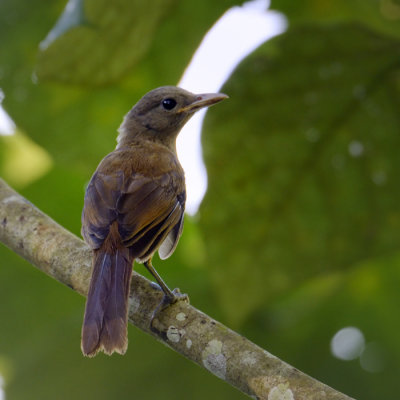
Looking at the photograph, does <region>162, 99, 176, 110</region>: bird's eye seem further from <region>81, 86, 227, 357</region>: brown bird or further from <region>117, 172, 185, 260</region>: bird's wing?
<region>117, 172, 185, 260</region>: bird's wing

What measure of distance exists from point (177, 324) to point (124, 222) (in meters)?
0.72

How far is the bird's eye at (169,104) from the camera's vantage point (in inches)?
185

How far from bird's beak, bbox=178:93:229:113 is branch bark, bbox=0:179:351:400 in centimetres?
106

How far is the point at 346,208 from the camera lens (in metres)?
3.71

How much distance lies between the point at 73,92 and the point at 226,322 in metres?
1.30

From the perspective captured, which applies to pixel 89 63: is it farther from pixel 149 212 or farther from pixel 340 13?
pixel 340 13

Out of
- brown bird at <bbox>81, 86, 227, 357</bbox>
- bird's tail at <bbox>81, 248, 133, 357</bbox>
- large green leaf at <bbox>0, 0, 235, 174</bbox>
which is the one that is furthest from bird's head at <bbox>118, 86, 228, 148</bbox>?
bird's tail at <bbox>81, 248, 133, 357</bbox>

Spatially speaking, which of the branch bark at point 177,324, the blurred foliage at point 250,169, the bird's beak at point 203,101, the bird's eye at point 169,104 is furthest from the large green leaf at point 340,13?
the branch bark at point 177,324

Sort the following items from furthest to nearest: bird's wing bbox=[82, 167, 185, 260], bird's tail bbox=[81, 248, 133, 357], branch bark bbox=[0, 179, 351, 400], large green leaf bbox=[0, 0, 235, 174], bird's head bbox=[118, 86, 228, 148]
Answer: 1. bird's head bbox=[118, 86, 228, 148]
2. large green leaf bbox=[0, 0, 235, 174]
3. bird's wing bbox=[82, 167, 185, 260]
4. bird's tail bbox=[81, 248, 133, 357]
5. branch bark bbox=[0, 179, 351, 400]

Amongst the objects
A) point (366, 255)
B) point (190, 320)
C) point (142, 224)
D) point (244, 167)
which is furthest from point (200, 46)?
point (190, 320)

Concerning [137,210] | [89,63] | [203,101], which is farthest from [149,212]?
[203,101]

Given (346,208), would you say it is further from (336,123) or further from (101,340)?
(101,340)

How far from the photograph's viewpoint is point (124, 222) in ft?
11.1

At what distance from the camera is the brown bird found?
3006mm
